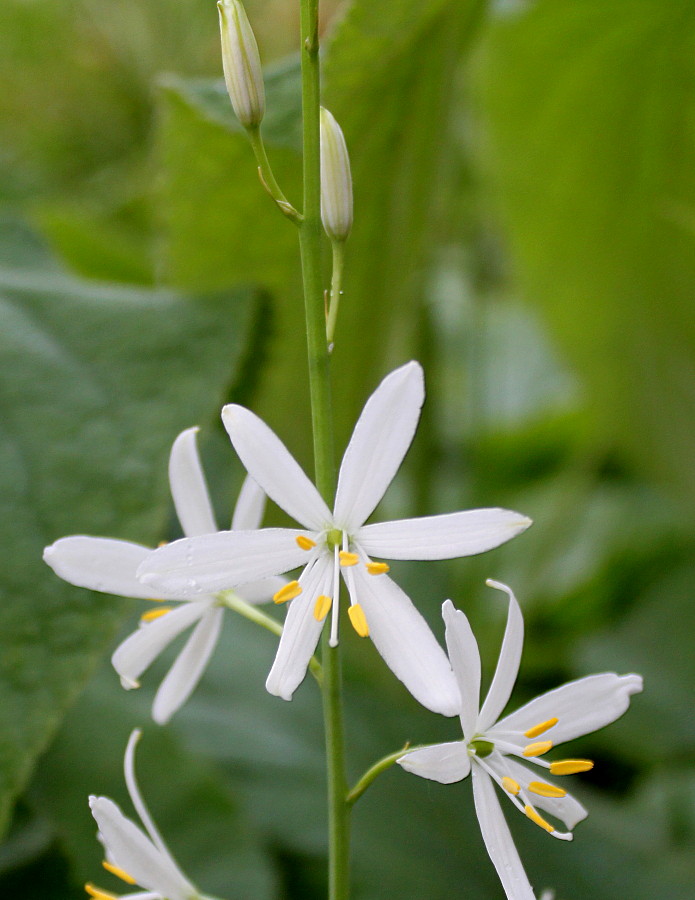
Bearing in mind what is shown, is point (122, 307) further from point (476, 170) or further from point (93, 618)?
point (476, 170)

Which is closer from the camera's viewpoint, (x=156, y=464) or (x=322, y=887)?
(x=156, y=464)

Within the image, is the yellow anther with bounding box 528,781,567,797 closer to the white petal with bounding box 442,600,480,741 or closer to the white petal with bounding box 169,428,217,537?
the white petal with bounding box 442,600,480,741

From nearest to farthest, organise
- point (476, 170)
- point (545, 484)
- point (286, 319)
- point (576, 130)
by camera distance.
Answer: point (286, 319)
point (576, 130)
point (476, 170)
point (545, 484)

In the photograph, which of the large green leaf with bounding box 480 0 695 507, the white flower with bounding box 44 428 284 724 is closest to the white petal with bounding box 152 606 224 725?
the white flower with bounding box 44 428 284 724

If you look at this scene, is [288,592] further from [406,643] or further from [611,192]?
[611,192]

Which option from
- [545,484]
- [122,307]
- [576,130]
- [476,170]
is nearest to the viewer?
[122,307]

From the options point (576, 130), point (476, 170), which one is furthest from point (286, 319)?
point (476, 170)

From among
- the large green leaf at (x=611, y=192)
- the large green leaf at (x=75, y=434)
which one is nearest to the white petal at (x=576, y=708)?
the large green leaf at (x=75, y=434)
